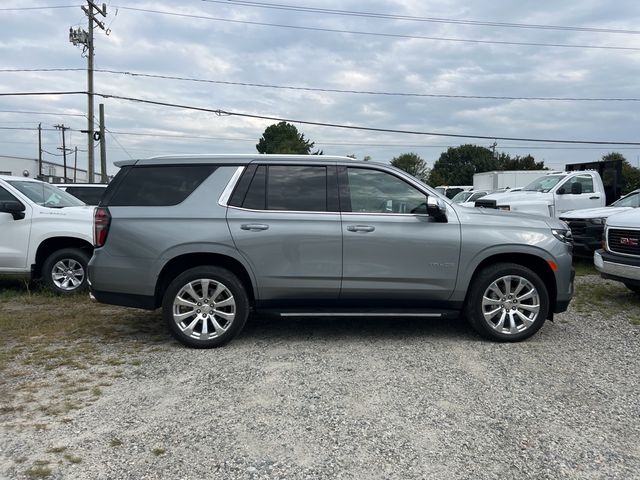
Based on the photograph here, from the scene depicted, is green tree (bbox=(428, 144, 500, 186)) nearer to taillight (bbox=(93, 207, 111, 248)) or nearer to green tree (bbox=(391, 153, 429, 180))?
green tree (bbox=(391, 153, 429, 180))

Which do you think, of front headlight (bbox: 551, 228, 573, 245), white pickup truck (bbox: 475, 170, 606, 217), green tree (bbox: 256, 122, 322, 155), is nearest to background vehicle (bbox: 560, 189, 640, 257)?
white pickup truck (bbox: 475, 170, 606, 217)

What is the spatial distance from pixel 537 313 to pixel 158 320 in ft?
14.5

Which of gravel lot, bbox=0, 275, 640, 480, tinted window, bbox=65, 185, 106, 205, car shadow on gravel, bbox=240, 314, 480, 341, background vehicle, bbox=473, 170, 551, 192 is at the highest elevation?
background vehicle, bbox=473, 170, 551, 192

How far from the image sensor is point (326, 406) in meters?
3.93

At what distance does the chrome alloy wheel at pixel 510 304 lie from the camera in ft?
17.8

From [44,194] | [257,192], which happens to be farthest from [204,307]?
[44,194]

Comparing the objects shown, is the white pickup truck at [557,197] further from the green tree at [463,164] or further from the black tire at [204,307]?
the green tree at [463,164]

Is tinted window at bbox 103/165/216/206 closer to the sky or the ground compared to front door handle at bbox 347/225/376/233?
closer to the sky

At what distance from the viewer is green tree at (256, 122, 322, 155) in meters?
71.1

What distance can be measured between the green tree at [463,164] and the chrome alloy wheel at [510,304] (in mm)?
75325

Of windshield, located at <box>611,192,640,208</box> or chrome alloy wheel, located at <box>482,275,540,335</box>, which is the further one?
windshield, located at <box>611,192,640,208</box>

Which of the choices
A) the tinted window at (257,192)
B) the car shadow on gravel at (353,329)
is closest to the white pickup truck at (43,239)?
the car shadow on gravel at (353,329)

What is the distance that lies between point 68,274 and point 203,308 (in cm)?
374

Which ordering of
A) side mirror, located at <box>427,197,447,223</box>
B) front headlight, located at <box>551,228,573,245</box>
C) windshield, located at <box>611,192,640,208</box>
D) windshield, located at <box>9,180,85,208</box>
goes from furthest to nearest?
windshield, located at <box>611,192,640,208</box>
windshield, located at <box>9,180,85,208</box>
front headlight, located at <box>551,228,573,245</box>
side mirror, located at <box>427,197,447,223</box>
